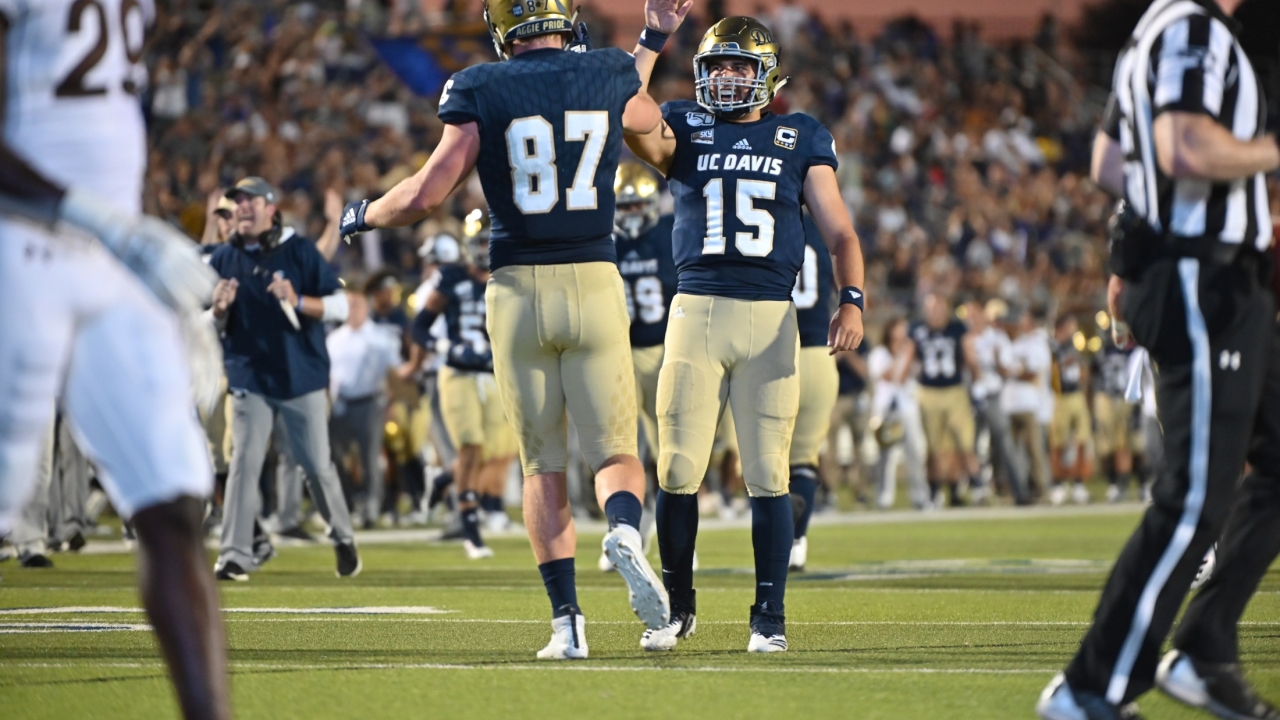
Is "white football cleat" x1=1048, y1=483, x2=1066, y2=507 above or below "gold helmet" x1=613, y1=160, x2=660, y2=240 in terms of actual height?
below

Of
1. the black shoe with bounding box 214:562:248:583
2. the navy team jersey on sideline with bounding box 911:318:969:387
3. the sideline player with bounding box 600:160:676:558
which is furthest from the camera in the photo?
the navy team jersey on sideline with bounding box 911:318:969:387

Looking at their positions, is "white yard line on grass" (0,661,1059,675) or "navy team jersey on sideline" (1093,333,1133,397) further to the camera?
"navy team jersey on sideline" (1093,333,1133,397)

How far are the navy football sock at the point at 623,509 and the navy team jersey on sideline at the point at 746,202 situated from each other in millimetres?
991

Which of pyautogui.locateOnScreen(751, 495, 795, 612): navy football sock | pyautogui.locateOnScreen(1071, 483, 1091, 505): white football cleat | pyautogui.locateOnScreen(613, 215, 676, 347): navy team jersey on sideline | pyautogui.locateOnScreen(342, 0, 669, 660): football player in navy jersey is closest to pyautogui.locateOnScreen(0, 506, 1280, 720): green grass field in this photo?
pyautogui.locateOnScreen(751, 495, 795, 612): navy football sock

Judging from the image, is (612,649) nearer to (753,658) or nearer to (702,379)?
(753,658)

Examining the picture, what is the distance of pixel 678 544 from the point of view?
6.38 metres

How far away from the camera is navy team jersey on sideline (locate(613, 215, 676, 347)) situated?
10.4 metres

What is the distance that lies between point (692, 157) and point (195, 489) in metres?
3.38

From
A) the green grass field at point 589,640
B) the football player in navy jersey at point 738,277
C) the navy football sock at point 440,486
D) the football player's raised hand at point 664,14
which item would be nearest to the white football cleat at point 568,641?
the green grass field at point 589,640

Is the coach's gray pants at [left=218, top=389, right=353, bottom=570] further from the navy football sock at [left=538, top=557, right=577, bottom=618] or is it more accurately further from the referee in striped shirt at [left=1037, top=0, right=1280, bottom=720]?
the referee in striped shirt at [left=1037, top=0, right=1280, bottom=720]

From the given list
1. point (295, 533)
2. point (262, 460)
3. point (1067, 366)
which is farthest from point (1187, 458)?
point (1067, 366)

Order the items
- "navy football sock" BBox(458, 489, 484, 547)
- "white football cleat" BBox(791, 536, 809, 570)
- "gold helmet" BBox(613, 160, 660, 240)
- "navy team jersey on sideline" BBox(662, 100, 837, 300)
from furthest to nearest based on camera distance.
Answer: "navy football sock" BBox(458, 489, 484, 547) < "gold helmet" BBox(613, 160, 660, 240) < "white football cleat" BBox(791, 536, 809, 570) < "navy team jersey on sideline" BBox(662, 100, 837, 300)

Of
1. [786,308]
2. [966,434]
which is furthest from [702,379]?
[966,434]

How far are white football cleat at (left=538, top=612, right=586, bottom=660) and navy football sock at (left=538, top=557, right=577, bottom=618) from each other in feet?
0.11
